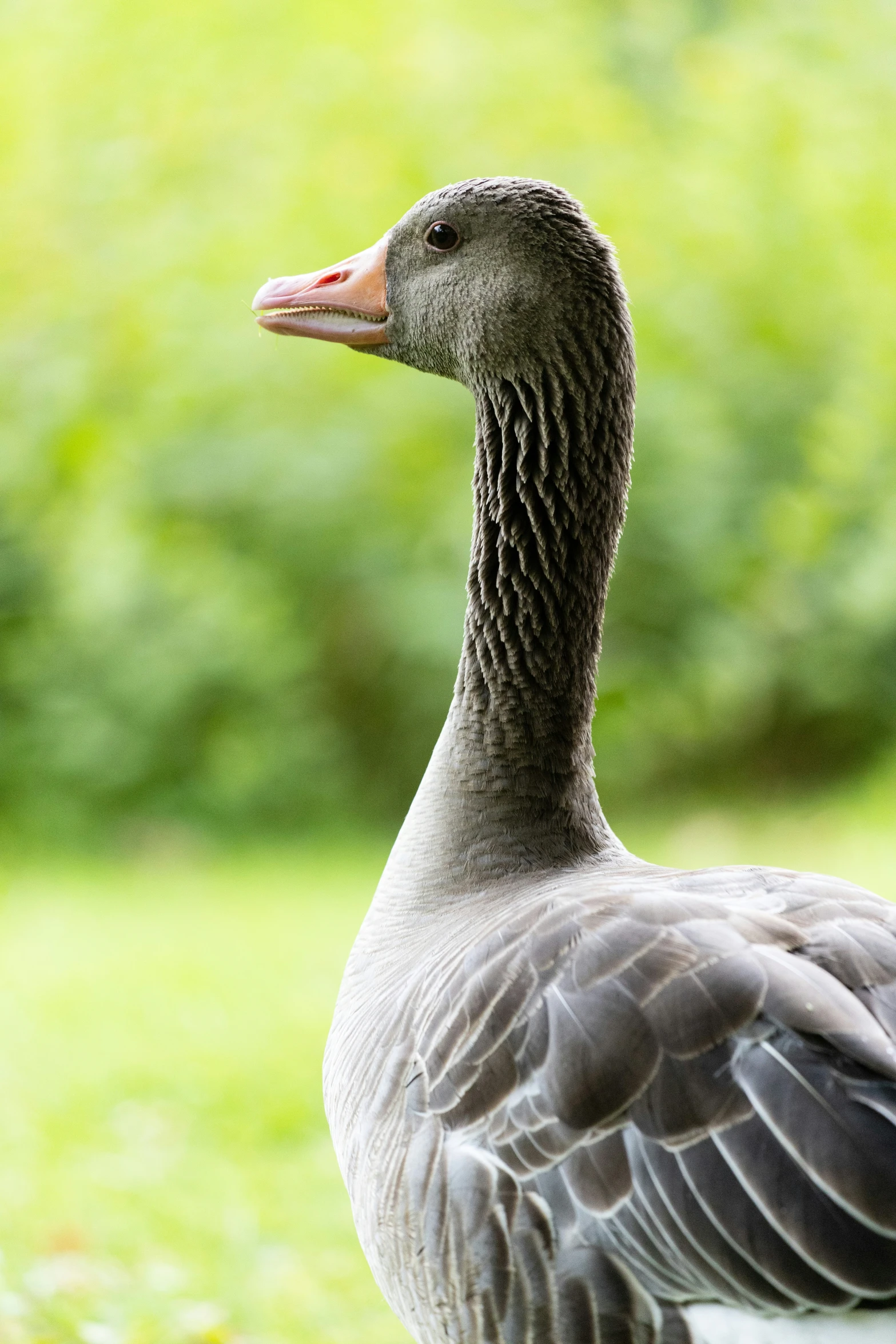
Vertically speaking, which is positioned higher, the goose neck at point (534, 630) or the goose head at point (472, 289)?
the goose head at point (472, 289)

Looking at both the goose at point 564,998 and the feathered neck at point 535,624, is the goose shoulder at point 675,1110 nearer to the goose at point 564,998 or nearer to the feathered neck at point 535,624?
the goose at point 564,998

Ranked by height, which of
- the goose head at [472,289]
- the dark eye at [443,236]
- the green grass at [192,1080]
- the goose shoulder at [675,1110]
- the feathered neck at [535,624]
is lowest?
the green grass at [192,1080]

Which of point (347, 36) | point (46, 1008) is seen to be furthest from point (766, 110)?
point (46, 1008)

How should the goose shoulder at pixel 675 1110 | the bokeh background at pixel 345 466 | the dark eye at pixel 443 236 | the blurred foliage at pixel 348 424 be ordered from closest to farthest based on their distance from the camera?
the goose shoulder at pixel 675 1110 < the dark eye at pixel 443 236 < the bokeh background at pixel 345 466 < the blurred foliage at pixel 348 424

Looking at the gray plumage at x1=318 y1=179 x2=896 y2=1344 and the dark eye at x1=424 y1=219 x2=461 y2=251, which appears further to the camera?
the dark eye at x1=424 y1=219 x2=461 y2=251

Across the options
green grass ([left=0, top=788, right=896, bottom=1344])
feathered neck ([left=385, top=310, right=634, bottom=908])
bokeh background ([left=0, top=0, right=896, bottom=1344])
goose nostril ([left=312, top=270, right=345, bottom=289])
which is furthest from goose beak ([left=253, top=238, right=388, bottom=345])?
bokeh background ([left=0, top=0, right=896, bottom=1344])

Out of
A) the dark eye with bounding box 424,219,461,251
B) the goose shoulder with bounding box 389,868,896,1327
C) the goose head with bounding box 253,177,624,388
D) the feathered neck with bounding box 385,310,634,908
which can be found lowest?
the goose shoulder with bounding box 389,868,896,1327

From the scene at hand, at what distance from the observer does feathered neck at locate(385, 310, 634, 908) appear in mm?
2354

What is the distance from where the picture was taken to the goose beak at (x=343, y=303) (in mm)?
2561

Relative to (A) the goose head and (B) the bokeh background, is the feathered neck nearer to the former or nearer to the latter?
(A) the goose head

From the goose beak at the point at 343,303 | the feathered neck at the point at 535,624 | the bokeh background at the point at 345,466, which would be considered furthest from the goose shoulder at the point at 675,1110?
the bokeh background at the point at 345,466

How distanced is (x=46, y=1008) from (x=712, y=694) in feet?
14.9

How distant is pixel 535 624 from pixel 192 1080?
2790 mm

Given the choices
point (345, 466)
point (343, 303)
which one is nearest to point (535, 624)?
point (343, 303)
